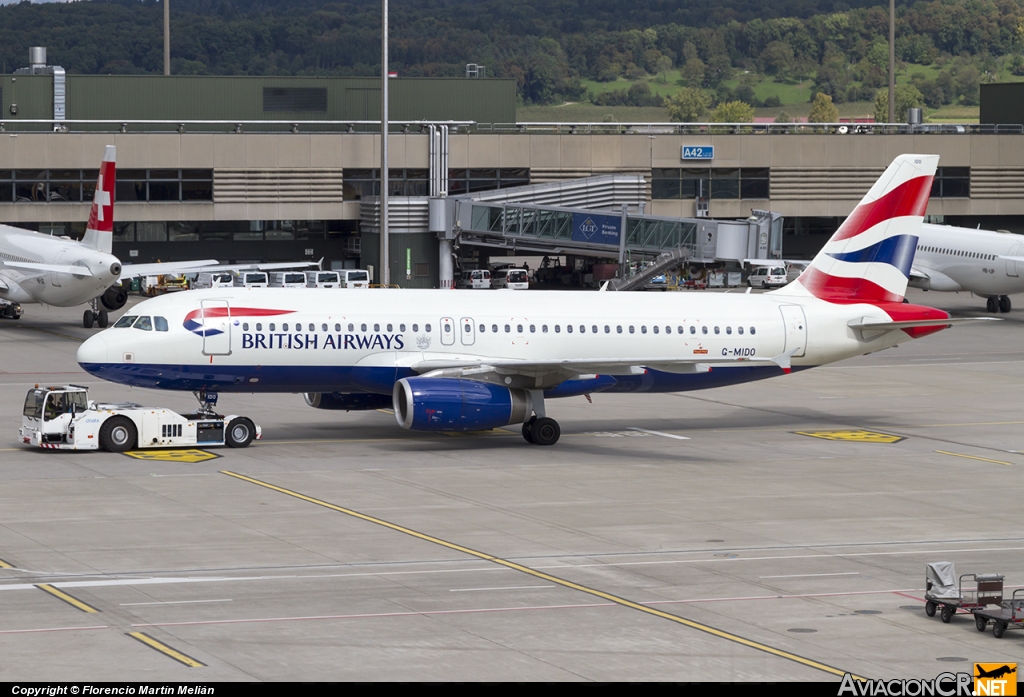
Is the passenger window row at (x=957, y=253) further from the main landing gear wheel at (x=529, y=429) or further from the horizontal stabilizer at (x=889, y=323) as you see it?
the main landing gear wheel at (x=529, y=429)

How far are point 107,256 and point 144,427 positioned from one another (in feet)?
117

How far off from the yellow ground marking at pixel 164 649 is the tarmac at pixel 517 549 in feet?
0.22

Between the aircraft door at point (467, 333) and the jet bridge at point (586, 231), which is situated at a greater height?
the jet bridge at point (586, 231)

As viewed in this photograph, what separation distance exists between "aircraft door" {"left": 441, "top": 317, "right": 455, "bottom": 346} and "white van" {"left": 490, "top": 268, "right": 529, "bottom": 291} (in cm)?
6023

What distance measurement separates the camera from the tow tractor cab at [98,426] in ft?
128

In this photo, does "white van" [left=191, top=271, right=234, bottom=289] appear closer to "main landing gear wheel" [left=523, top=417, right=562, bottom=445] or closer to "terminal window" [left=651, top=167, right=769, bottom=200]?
"terminal window" [left=651, top=167, right=769, bottom=200]

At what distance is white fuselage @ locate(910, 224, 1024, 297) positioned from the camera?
82.6m

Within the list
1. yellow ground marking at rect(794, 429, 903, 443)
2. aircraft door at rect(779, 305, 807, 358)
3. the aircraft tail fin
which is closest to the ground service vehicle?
the aircraft tail fin

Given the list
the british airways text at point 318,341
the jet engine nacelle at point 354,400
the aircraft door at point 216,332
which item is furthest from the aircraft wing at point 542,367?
the aircraft door at point 216,332

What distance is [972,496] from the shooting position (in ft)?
114

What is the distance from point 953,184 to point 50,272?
2923 inches

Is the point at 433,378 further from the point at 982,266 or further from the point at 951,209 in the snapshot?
the point at 951,209

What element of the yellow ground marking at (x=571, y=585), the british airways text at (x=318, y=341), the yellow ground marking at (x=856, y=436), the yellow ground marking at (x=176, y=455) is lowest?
the yellow ground marking at (x=571, y=585)

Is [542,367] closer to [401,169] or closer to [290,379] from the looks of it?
[290,379]
